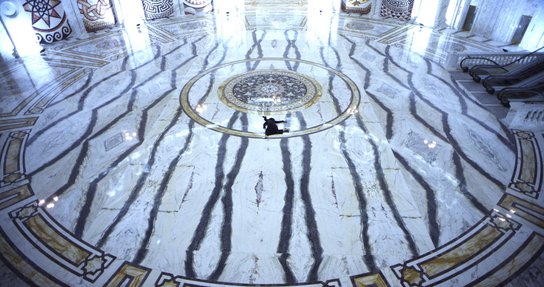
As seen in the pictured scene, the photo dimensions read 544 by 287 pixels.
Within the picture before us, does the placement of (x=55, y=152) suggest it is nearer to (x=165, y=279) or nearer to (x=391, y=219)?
(x=165, y=279)

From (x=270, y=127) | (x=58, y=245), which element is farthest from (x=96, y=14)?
(x=58, y=245)

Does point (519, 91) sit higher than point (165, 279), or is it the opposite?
point (519, 91)

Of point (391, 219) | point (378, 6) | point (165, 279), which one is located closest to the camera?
point (165, 279)

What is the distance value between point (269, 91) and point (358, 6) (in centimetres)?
757

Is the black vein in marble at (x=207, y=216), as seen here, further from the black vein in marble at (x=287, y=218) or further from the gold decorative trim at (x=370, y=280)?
the gold decorative trim at (x=370, y=280)

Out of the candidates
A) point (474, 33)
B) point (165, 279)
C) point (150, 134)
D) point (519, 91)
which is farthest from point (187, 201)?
point (474, 33)

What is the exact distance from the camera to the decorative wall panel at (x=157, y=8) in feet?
35.3

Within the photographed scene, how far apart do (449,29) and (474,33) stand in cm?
76

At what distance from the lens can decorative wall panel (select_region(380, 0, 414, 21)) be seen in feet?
33.9

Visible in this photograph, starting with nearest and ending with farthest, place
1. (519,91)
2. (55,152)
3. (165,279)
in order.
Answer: (165,279)
(55,152)
(519,91)

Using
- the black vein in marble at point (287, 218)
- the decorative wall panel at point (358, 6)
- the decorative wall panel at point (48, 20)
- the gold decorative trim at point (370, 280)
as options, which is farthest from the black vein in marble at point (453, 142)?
the decorative wall panel at point (48, 20)

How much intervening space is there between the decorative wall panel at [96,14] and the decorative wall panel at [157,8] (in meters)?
1.21

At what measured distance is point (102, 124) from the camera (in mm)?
4941

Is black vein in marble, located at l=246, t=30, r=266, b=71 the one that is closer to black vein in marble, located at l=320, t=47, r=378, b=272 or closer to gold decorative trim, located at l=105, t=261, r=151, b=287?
black vein in marble, located at l=320, t=47, r=378, b=272
